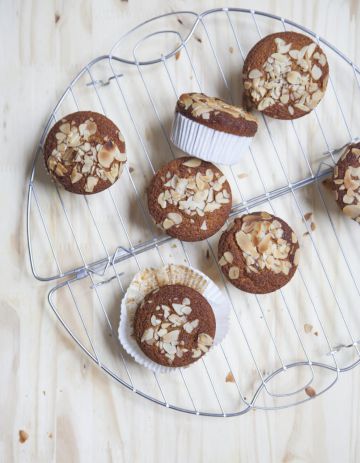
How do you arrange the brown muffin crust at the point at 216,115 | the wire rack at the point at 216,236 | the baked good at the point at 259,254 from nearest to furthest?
the brown muffin crust at the point at 216,115, the baked good at the point at 259,254, the wire rack at the point at 216,236

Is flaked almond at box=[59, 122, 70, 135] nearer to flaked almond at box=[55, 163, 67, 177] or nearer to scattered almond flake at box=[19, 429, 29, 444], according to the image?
flaked almond at box=[55, 163, 67, 177]

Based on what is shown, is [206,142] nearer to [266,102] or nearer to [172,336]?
[266,102]

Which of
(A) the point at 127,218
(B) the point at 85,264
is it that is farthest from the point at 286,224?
(B) the point at 85,264

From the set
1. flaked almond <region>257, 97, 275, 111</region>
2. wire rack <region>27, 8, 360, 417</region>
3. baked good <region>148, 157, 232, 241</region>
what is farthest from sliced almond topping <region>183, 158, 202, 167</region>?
flaked almond <region>257, 97, 275, 111</region>

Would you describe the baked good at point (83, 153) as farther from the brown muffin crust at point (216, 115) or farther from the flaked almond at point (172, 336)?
the flaked almond at point (172, 336)

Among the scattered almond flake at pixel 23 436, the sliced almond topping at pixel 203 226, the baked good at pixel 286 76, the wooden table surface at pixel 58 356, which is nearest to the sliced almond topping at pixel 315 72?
the baked good at pixel 286 76

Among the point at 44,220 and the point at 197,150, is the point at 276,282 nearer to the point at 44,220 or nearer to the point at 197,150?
the point at 197,150
